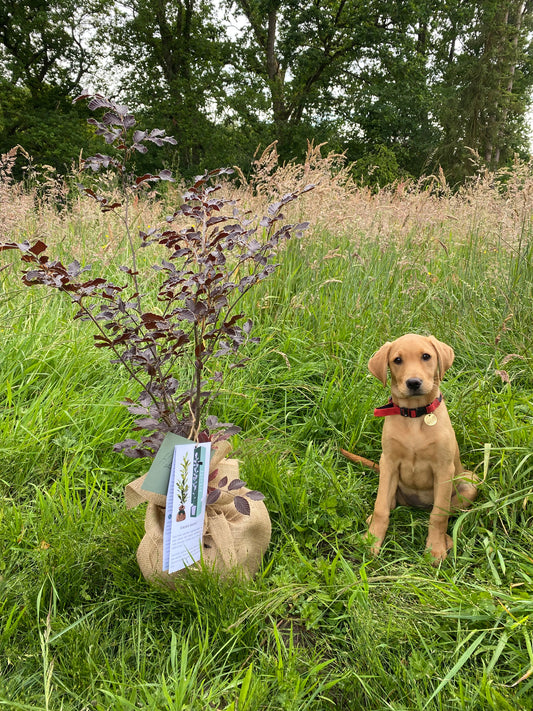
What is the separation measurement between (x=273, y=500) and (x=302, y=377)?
98cm

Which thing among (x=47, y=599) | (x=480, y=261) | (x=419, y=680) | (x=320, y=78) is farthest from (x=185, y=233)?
(x=320, y=78)

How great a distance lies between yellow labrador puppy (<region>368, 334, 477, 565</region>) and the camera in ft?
6.02

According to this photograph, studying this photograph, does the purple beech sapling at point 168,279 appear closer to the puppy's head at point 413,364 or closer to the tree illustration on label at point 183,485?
the tree illustration on label at point 183,485

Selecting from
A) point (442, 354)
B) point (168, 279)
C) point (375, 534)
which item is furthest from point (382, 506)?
point (168, 279)

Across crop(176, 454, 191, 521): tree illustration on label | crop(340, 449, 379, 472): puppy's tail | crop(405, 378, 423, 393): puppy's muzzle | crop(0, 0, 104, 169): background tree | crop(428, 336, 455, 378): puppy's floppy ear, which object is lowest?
crop(340, 449, 379, 472): puppy's tail

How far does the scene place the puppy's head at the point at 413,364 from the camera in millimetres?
1797

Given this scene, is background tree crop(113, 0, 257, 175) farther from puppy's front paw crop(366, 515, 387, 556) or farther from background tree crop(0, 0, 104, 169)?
puppy's front paw crop(366, 515, 387, 556)

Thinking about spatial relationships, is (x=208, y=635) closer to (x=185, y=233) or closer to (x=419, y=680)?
(x=419, y=680)

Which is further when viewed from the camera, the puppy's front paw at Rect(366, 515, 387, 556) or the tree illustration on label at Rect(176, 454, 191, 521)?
the puppy's front paw at Rect(366, 515, 387, 556)

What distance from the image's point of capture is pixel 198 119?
66.6 ft

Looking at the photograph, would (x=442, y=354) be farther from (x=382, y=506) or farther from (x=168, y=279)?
(x=168, y=279)

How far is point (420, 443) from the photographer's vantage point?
186cm

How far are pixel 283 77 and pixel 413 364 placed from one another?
23679mm

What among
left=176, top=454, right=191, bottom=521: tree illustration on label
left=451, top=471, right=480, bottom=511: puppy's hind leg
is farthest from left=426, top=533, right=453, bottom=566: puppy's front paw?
left=176, top=454, right=191, bottom=521: tree illustration on label
